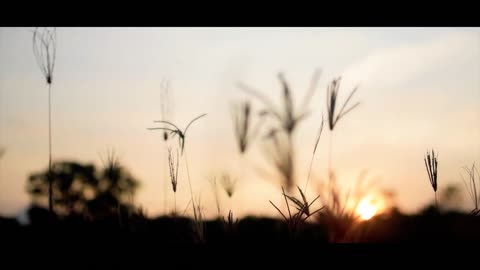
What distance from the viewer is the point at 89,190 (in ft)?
6.17

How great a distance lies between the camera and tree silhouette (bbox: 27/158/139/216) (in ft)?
5.47

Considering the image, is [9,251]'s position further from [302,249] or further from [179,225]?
[302,249]

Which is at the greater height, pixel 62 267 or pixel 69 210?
pixel 69 210

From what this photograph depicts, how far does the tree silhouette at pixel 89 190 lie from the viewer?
5.47 feet

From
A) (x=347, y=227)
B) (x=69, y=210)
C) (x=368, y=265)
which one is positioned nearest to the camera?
(x=368, y=265)

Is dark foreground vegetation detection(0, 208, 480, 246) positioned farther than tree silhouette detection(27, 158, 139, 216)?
No

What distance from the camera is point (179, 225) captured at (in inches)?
67.1

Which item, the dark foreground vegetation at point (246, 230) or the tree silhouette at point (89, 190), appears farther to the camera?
the tree silhouette at point (89, 190)

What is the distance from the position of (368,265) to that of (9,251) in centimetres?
93

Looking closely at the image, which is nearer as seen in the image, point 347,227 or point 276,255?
point 276,255
